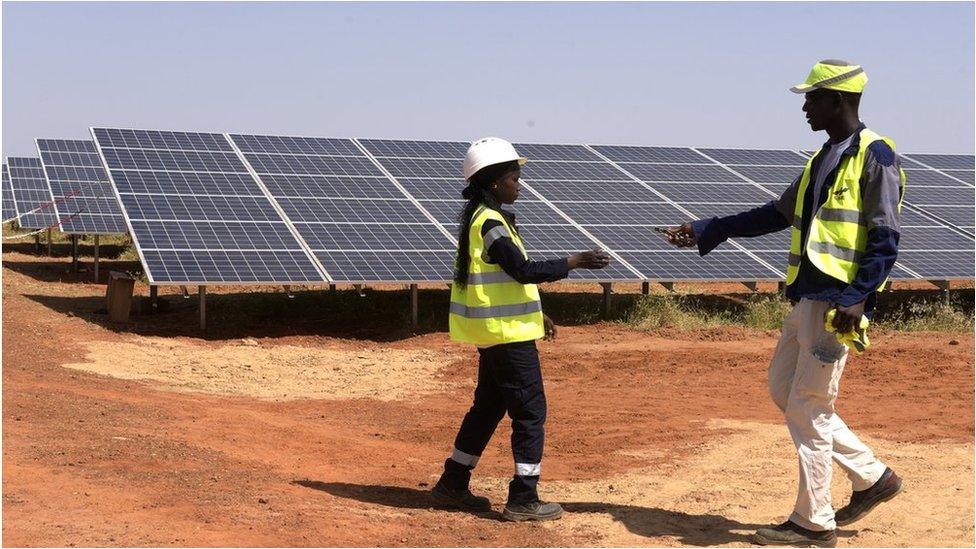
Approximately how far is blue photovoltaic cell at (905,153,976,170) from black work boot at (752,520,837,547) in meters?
19.5

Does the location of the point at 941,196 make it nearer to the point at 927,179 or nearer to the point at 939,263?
the point at 927,179

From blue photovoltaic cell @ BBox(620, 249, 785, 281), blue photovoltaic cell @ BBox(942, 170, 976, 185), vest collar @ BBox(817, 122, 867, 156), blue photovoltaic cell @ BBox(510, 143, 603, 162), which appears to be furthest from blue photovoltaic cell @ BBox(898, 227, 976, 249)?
vest collar @ BBox(817, 122, 867, 156)

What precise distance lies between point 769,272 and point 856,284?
A: 1099cm

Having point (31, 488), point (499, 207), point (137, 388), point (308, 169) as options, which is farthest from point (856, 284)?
point (308, 169)

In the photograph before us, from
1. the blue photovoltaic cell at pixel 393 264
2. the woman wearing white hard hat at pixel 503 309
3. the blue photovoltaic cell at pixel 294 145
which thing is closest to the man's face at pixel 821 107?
the woman wearing white hard hat at pixel 503 309

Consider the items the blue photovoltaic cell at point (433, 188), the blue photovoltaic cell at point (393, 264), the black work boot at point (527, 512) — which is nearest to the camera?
the black work boot at point (527, 512)

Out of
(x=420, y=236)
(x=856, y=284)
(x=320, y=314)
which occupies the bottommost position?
(x=320, y=314)

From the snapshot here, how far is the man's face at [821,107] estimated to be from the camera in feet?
18.5

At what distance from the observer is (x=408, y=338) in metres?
14.9

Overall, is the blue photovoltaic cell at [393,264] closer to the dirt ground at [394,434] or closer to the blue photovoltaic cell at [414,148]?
the dirt ground at [394,434]

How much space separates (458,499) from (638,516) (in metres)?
0.97

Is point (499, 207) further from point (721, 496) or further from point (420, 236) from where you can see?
point (420, 236)

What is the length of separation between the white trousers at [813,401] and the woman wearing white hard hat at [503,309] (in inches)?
39.6

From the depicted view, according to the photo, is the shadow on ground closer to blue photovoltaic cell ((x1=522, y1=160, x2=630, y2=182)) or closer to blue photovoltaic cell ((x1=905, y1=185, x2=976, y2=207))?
blue photovoltaic cell ((x1=522, y1=160, x2=630, y2=182))
